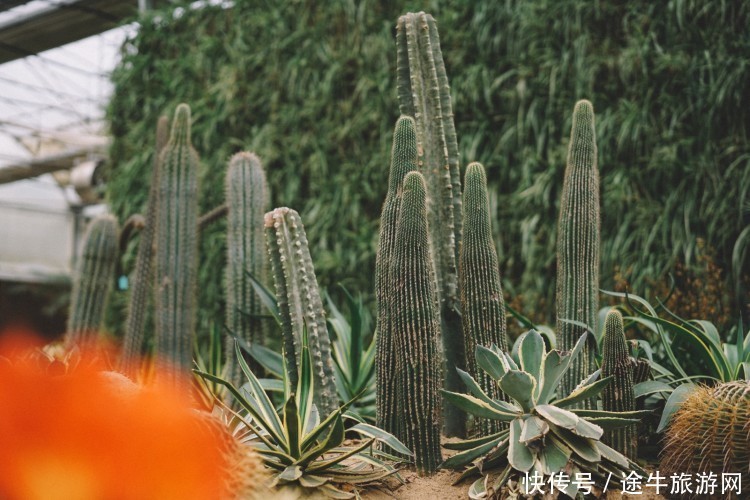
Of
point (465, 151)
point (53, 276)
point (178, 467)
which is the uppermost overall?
point (465, 151)

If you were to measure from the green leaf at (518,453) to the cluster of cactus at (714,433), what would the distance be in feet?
1.40

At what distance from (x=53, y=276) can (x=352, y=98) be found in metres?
6.74

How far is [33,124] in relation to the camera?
38.5 ft

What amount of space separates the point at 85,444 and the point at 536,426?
128cm

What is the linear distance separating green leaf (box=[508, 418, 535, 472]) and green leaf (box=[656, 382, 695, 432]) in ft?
1.58

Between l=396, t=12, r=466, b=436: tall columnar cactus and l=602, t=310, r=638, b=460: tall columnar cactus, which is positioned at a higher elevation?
l=396, t=12, r=466, b=436: tall columnar cactus

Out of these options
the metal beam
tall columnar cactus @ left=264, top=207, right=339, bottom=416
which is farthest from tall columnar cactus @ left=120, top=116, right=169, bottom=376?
the metal beam

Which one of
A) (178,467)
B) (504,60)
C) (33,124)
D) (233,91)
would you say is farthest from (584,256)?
(33,124)

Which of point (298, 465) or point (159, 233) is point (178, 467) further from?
point (159, 233)

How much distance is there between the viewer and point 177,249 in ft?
12.2

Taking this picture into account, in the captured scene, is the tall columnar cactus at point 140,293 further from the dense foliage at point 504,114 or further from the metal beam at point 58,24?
the metal beam at point 58,24

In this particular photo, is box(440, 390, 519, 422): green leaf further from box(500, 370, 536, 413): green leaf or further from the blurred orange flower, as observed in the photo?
the blurred orange flower

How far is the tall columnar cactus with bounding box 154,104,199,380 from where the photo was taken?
361cm

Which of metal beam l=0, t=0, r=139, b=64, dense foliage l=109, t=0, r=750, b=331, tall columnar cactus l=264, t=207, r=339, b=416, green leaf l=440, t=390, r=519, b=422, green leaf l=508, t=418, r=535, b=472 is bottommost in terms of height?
green leaf l=508, t=418, r=535, b=472
